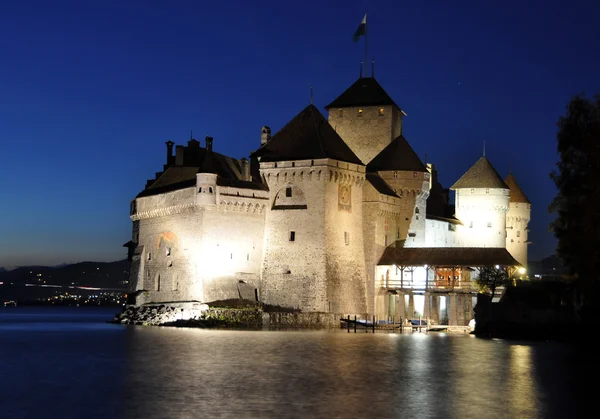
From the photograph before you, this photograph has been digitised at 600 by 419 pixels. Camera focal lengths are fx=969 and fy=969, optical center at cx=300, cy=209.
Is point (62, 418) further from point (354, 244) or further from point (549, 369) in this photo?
point (354, 244)

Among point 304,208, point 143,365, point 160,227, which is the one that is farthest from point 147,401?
point 160,227

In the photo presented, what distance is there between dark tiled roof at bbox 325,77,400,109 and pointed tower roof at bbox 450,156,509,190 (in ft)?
25.5

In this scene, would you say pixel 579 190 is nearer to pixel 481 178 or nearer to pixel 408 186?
pixel 408 186

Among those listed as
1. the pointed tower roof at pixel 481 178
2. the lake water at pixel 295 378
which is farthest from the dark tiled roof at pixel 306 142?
the pointed tower roof at pixel 481 178

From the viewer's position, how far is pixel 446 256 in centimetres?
5656

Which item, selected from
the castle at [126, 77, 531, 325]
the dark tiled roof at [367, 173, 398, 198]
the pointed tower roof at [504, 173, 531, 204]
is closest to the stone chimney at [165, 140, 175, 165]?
the castle at [126, 77, 531, 325]

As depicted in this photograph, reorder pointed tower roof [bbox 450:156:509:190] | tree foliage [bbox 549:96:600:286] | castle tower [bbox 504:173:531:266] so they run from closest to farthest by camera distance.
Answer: tree foliage [bbox 549:96:600:286] → pointed tower roof [bbox 450:156:509:190] → castle tower [bbox 504:173:531:266]

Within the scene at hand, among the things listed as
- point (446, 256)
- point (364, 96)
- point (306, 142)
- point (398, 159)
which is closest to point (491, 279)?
point (446, 256)

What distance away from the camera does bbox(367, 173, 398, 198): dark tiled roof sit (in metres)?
57.2

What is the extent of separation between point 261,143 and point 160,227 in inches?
388

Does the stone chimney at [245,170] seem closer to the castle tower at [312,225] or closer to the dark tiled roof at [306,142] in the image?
the dark tiled roof at [306,142]

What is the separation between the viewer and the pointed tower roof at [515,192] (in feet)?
239

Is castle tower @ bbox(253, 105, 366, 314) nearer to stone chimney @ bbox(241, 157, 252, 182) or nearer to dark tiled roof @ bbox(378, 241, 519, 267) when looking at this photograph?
stone chimney @ bbox(241, 157, 252, 182)

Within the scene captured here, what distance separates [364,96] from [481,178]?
10723 millimetres
